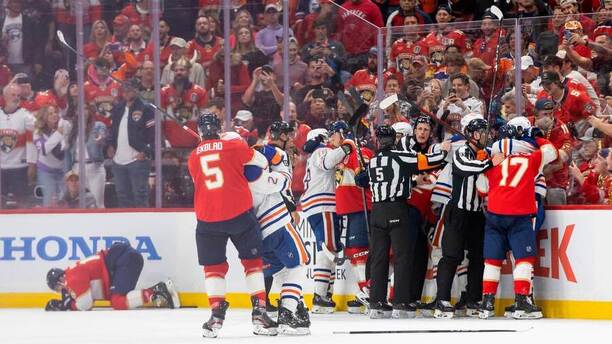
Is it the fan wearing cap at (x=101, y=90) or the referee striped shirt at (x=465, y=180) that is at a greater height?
the fan wearing cap at (x=101, y=90)

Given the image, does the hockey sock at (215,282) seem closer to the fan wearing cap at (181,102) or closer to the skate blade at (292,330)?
the skate blade at (292,330)

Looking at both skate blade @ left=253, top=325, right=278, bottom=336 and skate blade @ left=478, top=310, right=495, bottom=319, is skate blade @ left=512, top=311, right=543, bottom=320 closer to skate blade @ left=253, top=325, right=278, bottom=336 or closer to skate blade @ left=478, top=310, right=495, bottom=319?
skate blade @ left=478, top=310, right=495, bottom=319

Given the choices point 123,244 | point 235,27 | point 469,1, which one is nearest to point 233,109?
point 235,27

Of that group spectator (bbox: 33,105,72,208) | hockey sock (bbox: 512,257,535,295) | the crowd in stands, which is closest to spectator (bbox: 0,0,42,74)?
the crowd in stands

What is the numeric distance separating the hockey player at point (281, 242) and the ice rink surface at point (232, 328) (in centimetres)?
16

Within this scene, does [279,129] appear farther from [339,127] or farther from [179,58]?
[179,58]

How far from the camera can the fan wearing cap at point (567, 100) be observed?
1072 cm

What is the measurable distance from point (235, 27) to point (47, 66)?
5.35 ft

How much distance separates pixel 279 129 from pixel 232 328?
1587 millimetres

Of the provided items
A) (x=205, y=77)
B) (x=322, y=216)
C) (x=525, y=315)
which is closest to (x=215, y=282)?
(x=322, y=216)

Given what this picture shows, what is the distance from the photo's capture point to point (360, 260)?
11391 millimetres

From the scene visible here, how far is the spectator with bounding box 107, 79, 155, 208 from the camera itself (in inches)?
484

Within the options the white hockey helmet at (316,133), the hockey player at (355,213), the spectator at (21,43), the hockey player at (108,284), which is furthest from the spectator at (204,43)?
the hockey player at (108,284)

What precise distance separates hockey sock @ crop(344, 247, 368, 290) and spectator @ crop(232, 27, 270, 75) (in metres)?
1.73
